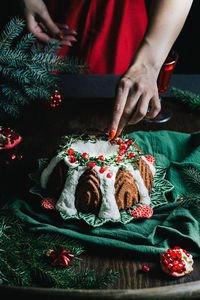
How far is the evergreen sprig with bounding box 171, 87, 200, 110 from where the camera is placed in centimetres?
157

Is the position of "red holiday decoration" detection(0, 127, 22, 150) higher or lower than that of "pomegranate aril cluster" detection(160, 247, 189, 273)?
lower

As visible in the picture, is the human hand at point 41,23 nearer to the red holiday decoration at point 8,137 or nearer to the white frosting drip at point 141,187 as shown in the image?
the red holiday decoration at point 8,137

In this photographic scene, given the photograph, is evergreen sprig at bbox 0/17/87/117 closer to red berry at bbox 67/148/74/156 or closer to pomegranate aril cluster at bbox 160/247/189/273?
red berry at bbox 67/148/74/156

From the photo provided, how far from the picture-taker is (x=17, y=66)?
3.78 feet

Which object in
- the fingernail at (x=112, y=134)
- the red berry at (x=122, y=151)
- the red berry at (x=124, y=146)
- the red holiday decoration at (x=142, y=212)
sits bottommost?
the red holiday decoration at (x=142, y=212)

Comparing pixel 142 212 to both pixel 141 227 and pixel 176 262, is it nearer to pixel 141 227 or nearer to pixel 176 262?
pixel 141 227

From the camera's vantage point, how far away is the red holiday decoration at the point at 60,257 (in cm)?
92

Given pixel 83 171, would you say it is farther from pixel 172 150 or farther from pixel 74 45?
pixel 74 45

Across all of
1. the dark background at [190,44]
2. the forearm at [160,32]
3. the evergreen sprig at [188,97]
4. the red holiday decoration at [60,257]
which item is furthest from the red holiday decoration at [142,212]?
the dark background at [190,44]

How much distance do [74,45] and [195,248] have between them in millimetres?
1191

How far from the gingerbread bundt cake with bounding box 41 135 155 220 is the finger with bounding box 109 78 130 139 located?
3.6 inches

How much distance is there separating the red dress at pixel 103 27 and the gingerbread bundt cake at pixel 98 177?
74cm

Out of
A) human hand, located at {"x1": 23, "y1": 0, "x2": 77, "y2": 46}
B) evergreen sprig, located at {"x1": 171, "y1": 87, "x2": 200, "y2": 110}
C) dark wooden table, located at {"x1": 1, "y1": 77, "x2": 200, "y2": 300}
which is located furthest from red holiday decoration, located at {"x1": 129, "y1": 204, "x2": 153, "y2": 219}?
human hand, located at {"x1": 23, "y1": 0, "x2": 77, "y2": 46}

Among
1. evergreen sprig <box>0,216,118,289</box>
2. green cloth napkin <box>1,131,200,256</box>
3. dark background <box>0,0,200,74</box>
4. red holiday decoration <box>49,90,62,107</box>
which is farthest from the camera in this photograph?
dark background <box>0,0,200,74</box>
